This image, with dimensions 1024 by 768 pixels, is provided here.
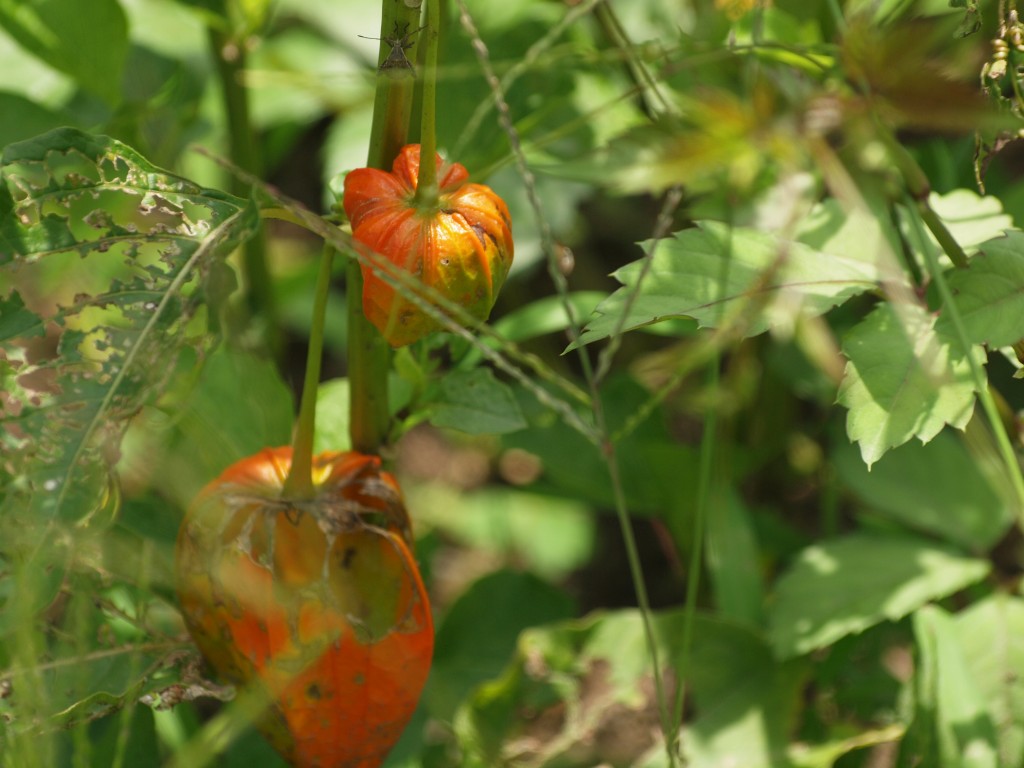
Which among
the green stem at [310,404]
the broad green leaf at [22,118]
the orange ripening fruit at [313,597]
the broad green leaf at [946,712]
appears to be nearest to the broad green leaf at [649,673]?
the broad green leaf at [946,712]

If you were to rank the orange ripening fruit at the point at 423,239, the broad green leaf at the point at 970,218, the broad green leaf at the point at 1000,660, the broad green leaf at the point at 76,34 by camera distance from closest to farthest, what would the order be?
the orange ripening fruit at the point at 423,239 < the broad green leaf at the point at 970,218 < the broad green leaf at the point at 1000,660 < the broad green leaf at the point at 76,34

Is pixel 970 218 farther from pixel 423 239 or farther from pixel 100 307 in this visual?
pixel 100 307

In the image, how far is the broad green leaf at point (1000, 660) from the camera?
1.08 metres

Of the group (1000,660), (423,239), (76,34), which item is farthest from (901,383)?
(76,34)

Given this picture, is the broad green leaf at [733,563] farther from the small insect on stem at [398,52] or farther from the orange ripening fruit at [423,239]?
the small insect on stem at [398,52]

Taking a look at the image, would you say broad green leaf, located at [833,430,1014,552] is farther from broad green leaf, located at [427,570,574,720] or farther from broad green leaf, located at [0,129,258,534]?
broad green leaf, located at [0,129,258,534]

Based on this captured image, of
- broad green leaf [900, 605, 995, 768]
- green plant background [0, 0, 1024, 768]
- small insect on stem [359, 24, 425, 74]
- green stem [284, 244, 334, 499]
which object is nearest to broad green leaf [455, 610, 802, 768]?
green plant background [0, 0, 1024, 768]

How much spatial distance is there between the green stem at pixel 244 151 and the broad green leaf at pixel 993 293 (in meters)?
0.78

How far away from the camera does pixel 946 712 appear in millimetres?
1057

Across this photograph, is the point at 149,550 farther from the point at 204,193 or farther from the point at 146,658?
the point at 204,193

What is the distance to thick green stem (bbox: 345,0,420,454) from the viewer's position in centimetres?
72

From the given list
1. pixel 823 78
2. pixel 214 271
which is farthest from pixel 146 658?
pixel 823 78

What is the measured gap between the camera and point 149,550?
953mm

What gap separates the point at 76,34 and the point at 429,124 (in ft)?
2.57
